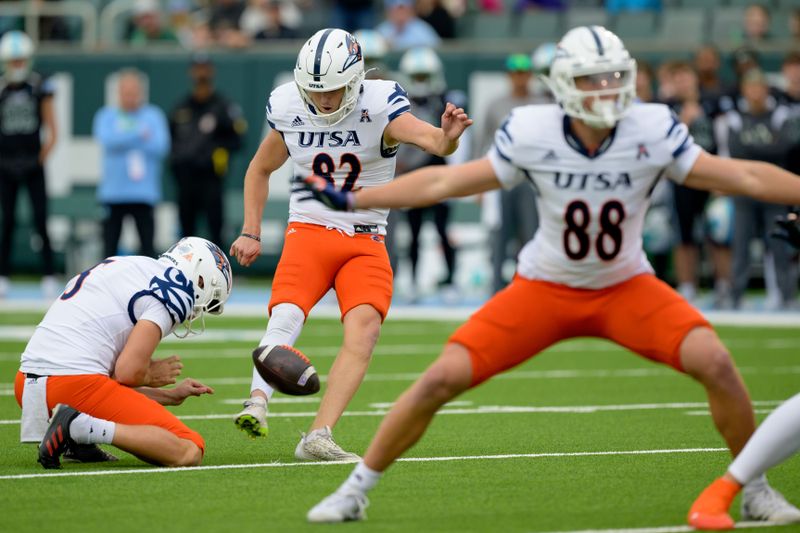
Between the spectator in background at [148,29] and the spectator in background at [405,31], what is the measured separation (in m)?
2.88

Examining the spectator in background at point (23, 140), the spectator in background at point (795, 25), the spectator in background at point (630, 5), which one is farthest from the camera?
the spectator in background at point (630, 5)

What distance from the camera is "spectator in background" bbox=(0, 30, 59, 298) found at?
15367 mm

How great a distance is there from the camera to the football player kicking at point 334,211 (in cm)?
664

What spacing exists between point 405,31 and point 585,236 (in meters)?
13.1

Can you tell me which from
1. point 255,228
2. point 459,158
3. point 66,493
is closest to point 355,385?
point 255,228

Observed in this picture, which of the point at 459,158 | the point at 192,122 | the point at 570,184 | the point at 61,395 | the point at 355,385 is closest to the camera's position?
the point at 570,184

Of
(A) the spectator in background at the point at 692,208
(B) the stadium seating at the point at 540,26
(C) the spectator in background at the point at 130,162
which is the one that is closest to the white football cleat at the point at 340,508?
(A) the spectator in background at the point at 692,208

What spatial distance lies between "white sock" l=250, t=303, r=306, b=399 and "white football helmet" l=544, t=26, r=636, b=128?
1934 millimetres

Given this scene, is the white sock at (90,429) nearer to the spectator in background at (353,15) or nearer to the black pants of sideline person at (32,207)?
the black pants of sideline person at (32,207)

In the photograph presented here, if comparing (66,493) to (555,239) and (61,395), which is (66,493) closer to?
(61,395)

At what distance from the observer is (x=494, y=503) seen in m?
5.58

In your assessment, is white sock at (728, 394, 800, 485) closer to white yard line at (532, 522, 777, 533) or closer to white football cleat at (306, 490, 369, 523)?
white yard line at (532, 522, 777, 533)

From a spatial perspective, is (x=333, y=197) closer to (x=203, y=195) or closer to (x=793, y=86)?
(x=793, y=86)

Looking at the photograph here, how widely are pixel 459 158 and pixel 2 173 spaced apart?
15.5 feet
